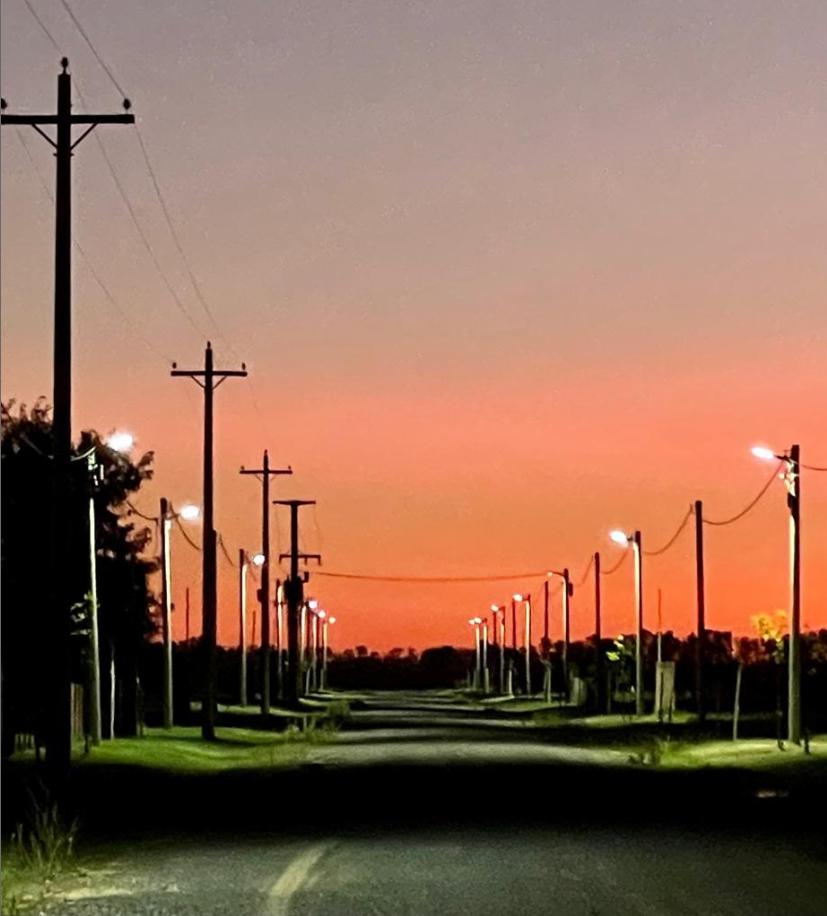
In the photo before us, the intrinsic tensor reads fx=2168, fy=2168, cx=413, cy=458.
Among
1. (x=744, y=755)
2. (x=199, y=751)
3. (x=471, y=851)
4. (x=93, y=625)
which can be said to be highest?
(x=93, y=625)

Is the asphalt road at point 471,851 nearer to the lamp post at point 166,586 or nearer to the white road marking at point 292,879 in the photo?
the white road marking at point 292,879

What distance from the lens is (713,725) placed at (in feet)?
218

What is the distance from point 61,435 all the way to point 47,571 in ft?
12.5

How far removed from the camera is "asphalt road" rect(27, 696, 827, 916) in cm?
1806

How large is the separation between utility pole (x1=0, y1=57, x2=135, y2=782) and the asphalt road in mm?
1808

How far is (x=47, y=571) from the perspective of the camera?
1264 inches

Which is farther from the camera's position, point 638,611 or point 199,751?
point 638,611

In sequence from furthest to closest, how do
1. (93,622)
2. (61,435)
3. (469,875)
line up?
(93,622) < (61,435) < (469,875)

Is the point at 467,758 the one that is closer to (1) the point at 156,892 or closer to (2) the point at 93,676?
(2) the point at 93,676

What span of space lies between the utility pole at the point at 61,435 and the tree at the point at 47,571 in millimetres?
536

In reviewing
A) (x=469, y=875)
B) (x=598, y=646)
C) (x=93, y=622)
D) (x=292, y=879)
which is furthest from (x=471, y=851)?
(x=598, y=646)

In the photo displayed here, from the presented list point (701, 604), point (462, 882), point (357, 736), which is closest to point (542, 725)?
point (701, 604)

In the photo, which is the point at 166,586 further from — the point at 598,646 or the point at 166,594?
the point at 598,646

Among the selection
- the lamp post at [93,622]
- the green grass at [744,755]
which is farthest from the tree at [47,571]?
the green grass at [744,755]
